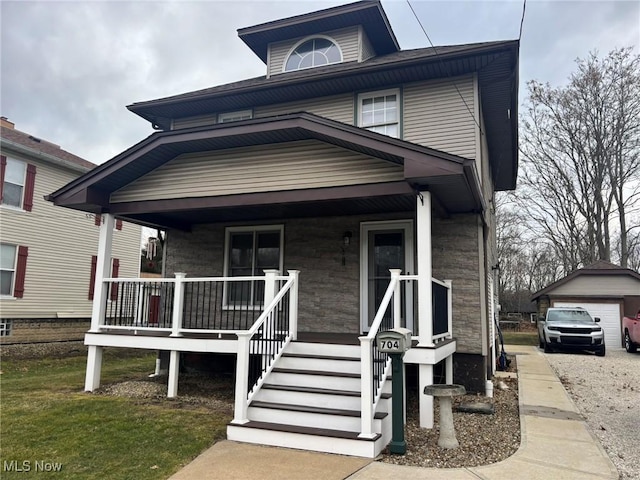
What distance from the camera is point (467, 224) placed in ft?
25.6

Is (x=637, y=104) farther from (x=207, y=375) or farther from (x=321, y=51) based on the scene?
(x=207, y=375)

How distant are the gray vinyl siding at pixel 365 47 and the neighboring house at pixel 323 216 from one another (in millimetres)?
55

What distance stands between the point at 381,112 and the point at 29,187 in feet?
37.9

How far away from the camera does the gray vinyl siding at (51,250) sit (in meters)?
13.6

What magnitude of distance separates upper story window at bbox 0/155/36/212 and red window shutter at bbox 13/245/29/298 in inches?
52.1

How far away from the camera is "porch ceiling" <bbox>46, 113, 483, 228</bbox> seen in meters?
5.85

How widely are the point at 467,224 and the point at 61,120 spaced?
23.6m

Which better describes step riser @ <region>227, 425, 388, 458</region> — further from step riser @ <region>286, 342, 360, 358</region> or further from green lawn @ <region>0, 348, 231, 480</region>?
step riser @ <region>286, 342, 360, 358</region>

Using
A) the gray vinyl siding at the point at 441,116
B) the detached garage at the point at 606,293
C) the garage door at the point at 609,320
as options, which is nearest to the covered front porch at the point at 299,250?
the gray vinyl siding at the point at 441,116

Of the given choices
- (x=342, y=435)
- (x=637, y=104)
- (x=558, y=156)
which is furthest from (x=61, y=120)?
(x=637, y=104)

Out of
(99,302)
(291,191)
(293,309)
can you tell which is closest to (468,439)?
(293,309)

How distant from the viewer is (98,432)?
5207mm

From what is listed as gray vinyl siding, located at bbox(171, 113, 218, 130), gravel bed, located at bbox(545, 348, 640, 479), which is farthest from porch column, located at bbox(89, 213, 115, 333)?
gravel bed, located at bbox(545, 348, 640, 479)

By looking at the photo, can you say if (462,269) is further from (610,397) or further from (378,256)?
(610,397)
